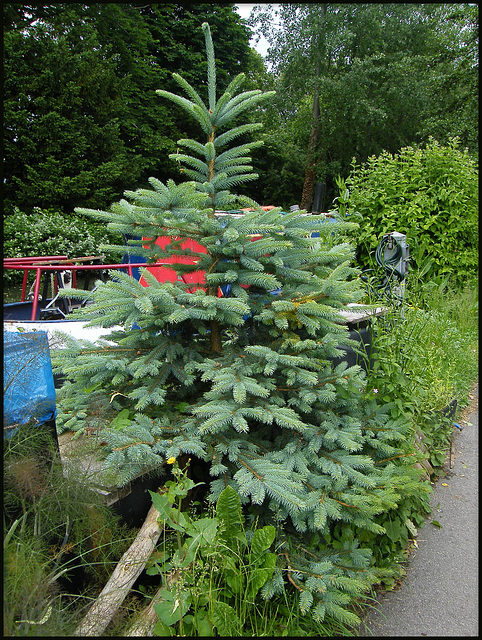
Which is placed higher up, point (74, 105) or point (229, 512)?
point (74, 105)

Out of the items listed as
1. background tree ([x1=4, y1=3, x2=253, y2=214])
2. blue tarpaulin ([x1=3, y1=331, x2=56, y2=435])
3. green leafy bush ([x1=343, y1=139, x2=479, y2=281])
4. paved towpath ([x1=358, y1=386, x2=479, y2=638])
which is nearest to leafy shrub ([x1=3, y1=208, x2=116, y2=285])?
background tree ([x1=4, y1=3, x2=253, y2=214])

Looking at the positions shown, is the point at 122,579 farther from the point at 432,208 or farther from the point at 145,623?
the point at 432,208

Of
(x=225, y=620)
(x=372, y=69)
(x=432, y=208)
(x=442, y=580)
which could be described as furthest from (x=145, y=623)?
(x=372, y=69)

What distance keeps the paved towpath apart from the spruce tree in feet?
0.94

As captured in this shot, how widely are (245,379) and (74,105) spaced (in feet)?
42.2

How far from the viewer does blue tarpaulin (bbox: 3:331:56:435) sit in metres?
1.89

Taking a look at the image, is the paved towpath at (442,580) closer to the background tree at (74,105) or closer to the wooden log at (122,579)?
the wooden log at (122,579)

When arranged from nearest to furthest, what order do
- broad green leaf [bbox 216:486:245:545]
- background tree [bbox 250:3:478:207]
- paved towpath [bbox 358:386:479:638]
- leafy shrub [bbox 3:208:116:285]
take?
broad green leaf [bbox 216:486:245:545] → paved towpath [bbox 358:386:479:638] → leafy shrub [bbox 3:208:116:285] → background tree [bbox 250:3:478:207]

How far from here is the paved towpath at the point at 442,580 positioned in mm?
2234

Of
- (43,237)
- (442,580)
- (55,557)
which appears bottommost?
(442,580)

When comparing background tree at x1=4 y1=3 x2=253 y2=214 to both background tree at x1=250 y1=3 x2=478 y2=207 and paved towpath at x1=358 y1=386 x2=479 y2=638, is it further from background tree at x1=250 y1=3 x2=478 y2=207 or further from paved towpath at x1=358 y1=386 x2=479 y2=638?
paved towpath at x1=358 y1=386 x2=479 y2=638

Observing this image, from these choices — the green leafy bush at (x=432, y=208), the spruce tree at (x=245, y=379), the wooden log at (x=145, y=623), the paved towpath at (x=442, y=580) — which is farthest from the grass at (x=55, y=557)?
the green leafy bush at (x=432, y=208)

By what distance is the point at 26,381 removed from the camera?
6.50 ft

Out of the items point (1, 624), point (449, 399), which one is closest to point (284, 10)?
point (449, 399)
